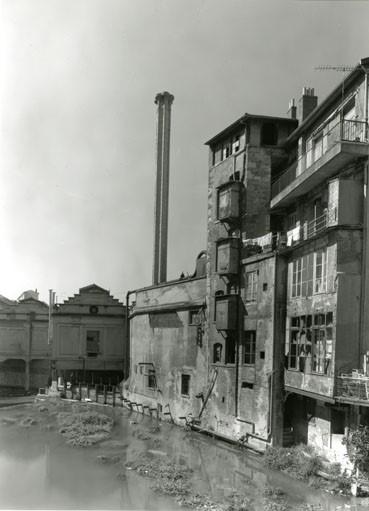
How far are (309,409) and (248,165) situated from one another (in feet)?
42.0

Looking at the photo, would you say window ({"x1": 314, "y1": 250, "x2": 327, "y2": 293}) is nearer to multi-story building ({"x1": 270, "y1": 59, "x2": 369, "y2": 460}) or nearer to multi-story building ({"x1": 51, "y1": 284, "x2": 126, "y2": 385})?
multi-story building ({"x1": 270, "y1": 59, "x2": 369, "y2": 460})

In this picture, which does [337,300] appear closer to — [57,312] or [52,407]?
[52,407]

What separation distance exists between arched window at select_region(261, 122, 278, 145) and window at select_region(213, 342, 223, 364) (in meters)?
11.1

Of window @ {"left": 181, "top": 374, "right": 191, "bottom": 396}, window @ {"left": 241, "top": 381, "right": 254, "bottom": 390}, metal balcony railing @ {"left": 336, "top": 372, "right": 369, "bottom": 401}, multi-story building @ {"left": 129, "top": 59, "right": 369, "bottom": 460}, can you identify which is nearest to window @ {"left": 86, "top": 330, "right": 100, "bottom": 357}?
multi-story building @ {"left": 129, "top": 59, "right": 369, "bottom": 460}

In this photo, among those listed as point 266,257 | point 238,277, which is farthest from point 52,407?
point 266,257

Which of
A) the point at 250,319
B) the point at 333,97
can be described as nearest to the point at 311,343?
the point at 250,319

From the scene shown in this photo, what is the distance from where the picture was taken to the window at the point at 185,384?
3294 cm

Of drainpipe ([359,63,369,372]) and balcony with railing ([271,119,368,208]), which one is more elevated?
balcony with railing ([271,119,368,208])

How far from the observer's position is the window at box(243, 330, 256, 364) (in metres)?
26.6

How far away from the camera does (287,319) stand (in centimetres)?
2391

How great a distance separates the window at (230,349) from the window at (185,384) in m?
4.79

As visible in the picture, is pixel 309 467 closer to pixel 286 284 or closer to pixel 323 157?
pixel 286 284

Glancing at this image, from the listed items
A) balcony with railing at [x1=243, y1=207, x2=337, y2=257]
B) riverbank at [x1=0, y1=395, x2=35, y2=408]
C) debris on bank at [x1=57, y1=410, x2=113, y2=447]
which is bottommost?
riverbank at [x1=0, y1=395, x2=35, y2=408]

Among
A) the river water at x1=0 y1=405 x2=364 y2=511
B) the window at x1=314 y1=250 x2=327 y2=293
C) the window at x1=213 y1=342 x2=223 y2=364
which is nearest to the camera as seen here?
the river water at x1=0 y1=405 x2=364 y2=511
